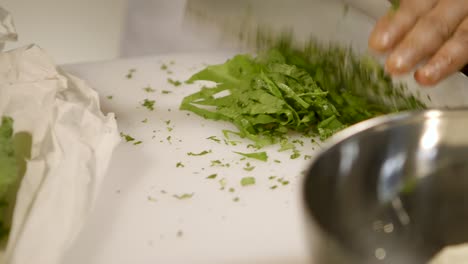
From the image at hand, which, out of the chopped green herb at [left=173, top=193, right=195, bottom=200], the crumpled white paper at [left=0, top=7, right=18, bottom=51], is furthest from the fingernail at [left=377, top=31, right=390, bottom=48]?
the crumpled white paper at [left=0, top=7, right=18, bottom=51]

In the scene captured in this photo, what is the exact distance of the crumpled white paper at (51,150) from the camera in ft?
→ 1.73

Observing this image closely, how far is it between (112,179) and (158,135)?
10 cm

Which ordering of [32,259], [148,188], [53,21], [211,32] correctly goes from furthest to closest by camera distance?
[53,21]
[211,32]
[148,188]
[32,259]

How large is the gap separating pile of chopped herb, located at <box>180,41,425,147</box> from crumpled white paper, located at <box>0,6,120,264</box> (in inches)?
6.5

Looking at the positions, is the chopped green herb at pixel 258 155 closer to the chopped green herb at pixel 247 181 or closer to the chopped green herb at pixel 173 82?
the chopped green herb at pixel 247 181

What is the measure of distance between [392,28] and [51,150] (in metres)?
0.39

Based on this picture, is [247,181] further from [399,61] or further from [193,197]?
A: [399,61]

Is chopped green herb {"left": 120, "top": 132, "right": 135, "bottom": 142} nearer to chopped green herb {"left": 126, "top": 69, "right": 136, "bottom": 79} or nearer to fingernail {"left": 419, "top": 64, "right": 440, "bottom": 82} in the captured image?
chopped green herb {"left": 126, "top": 69, "right": 136, "bottom": 79}

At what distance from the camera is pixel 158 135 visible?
730 millimetres

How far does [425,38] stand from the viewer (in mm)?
674

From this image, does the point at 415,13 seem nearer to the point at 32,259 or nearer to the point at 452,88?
the point at 452,88

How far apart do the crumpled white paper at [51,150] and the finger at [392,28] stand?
1.00ft

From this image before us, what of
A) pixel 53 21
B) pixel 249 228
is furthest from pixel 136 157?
pixel 53 21

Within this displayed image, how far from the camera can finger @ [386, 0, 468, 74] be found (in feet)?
2.21
